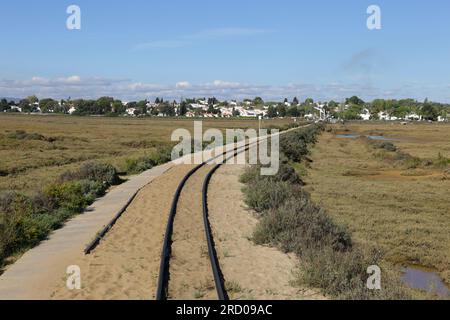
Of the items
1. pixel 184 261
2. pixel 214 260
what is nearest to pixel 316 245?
pixel 214 260

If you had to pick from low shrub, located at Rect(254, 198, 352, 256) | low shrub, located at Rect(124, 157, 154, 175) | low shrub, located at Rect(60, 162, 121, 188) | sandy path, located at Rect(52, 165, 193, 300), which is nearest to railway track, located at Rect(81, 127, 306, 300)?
sandy path, located at Rect(52, 165, 193, 300)

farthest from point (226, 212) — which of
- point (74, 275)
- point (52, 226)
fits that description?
point (74, 275)

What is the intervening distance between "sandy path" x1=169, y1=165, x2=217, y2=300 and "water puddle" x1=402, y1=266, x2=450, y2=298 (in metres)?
4.44

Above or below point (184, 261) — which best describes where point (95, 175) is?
above

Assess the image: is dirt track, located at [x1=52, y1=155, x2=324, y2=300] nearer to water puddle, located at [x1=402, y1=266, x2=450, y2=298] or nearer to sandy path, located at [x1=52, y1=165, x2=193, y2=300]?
sandy path, located at [x1=52, y1=165, x2=193, y2=300]

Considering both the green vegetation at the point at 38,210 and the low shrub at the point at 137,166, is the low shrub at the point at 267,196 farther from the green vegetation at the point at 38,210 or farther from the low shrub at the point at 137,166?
the low shrub at the point at 137,166

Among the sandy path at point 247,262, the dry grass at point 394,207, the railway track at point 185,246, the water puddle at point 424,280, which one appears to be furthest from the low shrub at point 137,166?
the water puddle at point 424,280

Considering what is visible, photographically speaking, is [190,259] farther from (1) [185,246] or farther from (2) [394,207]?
(2) [394,207]

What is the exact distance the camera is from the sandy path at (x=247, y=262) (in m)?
8.85

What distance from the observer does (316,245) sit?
447 inches

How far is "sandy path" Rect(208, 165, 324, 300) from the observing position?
29.0 feet

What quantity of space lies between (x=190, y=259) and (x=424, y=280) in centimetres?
537

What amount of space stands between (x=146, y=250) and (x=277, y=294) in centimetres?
353
